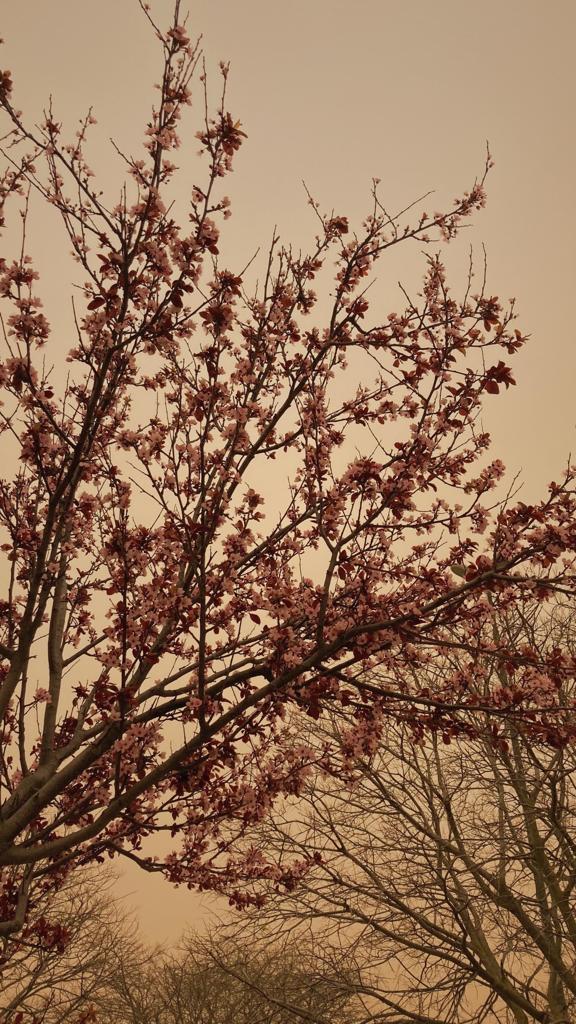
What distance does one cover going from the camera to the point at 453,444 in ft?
16.1

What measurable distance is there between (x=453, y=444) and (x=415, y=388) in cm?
52

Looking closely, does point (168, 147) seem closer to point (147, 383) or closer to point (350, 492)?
point (147, 383)

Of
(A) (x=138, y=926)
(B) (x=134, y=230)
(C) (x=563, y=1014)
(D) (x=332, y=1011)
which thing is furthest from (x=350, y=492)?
(A) (x=138, y=926)

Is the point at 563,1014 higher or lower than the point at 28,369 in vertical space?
lower

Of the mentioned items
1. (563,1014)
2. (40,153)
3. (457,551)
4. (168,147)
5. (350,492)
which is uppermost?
(40,153)

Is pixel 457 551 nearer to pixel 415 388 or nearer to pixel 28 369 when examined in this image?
pixel 415 388

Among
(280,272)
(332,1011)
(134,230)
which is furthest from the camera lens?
(332,1011)

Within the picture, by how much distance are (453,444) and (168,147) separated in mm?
2724

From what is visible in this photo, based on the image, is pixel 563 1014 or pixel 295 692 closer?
pixel 295 692

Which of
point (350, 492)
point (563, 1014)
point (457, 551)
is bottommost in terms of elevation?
point (563, 1014)

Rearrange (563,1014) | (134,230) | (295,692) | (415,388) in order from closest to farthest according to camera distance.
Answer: (295,692) < (134,230) < (415,388) < (563,1014)

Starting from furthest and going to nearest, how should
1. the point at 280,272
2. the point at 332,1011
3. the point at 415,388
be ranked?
the point at 332,1011, the point at 280,272, the point at 415,388

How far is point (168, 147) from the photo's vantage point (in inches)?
175

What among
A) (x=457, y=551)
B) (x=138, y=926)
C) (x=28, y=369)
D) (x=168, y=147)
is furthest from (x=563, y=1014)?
(x=138, y=926)
